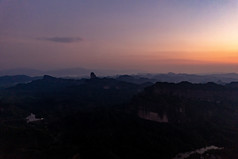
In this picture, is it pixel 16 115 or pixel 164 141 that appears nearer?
pixel 164 141

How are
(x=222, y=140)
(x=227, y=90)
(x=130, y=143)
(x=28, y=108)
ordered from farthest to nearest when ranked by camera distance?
(x=28, y=108)
(x=227, y=90)
(x=222, y=140)
(x=130, y=143)

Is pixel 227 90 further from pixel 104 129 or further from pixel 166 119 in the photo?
pixel 104 129

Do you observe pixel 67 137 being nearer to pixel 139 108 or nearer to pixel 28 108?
pixel 139 108

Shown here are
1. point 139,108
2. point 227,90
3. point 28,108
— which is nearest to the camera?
point 139,108

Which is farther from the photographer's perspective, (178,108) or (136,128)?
(178,108)

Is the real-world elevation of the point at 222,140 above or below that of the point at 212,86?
below

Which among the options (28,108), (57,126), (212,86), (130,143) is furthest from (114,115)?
(28,108)

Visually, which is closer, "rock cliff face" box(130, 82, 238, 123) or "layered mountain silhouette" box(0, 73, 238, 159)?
"layered mountain silhouette" box(0, 73, 238, 159)

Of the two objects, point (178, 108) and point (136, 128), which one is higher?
point (178, 108)

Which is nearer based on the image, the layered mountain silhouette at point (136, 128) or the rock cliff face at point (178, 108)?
the layered mountain silhouette at point (136, 128)
